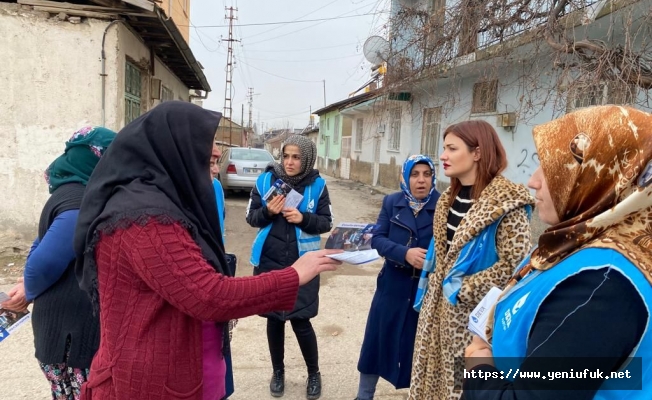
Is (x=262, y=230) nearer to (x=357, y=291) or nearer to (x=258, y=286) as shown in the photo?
(x=258, y=286)

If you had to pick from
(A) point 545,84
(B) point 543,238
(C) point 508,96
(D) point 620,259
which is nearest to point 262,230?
(B) point 543,238

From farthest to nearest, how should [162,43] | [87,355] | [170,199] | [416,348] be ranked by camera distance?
[162,43]
[416,348]
[87,355]
[170,199]

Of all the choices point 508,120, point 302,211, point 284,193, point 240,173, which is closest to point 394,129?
point 240,173

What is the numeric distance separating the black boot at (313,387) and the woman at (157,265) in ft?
5.37

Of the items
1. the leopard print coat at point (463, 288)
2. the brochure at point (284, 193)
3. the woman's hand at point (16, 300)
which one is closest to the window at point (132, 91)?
the brochure at point (284, 193)

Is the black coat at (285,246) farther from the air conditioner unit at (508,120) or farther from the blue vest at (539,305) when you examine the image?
the air conditioner unit at (508,120)

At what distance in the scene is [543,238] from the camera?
3.66 feet

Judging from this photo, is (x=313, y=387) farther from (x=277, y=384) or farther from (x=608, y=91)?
(x=608, y=91)

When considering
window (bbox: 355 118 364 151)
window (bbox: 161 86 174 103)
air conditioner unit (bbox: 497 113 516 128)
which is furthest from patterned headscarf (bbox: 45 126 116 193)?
window (bbox: 355 118 364 151)

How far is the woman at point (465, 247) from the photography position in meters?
1.80

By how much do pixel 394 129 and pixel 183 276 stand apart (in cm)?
1367

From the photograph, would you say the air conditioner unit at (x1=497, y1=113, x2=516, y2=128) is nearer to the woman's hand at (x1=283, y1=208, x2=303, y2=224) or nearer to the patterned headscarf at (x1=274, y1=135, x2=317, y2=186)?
the patterned headscarf at (x1=274, y1=135, x2=317, y2=186)

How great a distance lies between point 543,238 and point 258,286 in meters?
0.87

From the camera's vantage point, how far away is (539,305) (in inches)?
39.7
